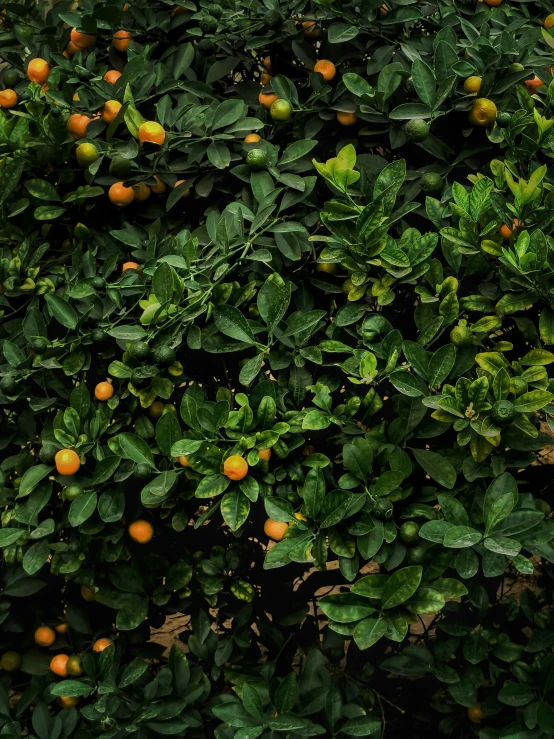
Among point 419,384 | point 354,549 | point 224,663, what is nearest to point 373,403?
point 419,384

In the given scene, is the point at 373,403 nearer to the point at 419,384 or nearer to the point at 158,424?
the point at 419,384

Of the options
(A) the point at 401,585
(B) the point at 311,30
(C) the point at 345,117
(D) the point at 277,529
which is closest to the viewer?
(A) the point at 401,585

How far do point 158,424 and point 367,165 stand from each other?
55cm

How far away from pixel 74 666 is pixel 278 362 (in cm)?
65

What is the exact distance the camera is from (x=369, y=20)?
143 centimetres

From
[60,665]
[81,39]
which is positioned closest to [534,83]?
[81,39]

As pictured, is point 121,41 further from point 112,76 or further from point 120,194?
point 120,194

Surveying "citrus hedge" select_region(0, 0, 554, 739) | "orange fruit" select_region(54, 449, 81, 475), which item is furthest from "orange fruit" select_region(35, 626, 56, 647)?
Answer: "orange fruit" select_region(54, 449, 81, 475)

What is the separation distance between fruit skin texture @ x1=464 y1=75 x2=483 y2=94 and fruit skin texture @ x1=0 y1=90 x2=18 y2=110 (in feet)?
2.79

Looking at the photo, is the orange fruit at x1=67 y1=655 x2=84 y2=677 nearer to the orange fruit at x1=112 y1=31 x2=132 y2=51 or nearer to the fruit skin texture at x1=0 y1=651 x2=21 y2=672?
the fruit skin texture at x1=0 y1=651 x2=21 y2=672

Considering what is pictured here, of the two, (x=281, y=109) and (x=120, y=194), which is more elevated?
(x=281, y=109)

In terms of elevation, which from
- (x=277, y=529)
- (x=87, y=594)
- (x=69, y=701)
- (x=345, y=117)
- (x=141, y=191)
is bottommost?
(x=69, y=701)

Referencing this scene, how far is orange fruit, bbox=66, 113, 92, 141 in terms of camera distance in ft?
4.59

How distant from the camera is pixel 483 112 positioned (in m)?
1.31
